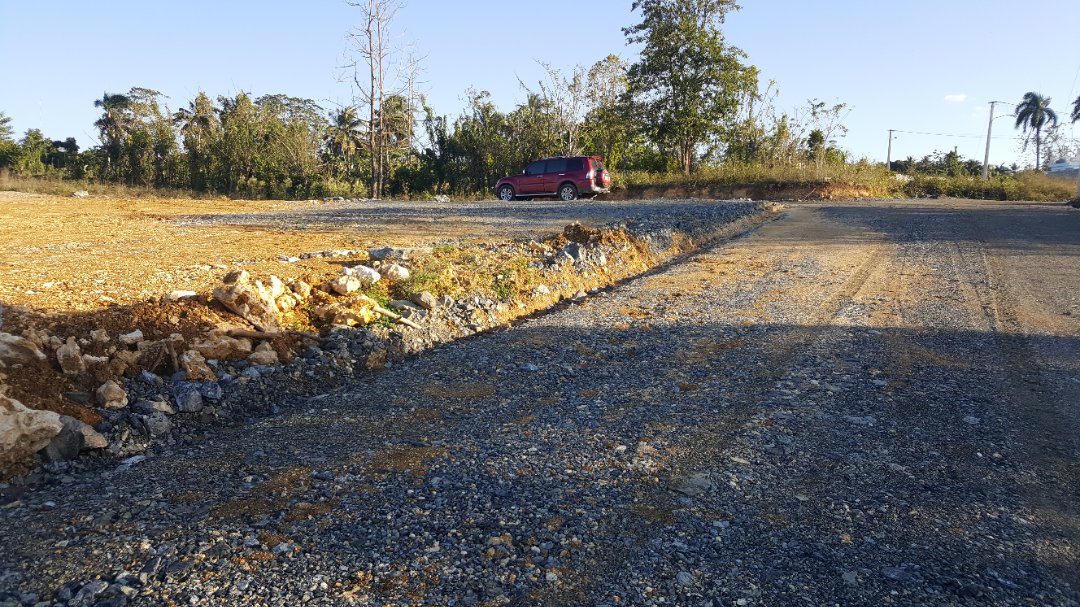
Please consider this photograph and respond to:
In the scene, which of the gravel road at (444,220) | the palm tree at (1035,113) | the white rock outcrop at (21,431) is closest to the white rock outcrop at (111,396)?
the white rock outcrop at (21,431)

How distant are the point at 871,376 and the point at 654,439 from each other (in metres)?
2.04

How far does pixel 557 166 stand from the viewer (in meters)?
24.0

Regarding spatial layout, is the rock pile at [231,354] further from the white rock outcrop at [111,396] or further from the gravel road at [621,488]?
the gravel road at [621,488]

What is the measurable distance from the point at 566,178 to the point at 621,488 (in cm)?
2120

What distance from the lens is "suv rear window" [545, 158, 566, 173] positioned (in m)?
24.0

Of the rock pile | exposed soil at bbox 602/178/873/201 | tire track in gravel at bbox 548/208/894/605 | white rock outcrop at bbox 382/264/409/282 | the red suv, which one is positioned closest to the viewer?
tire track in gravel at bbox 548/208/894/605

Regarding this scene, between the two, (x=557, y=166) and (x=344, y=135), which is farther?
(x=344, y=135)

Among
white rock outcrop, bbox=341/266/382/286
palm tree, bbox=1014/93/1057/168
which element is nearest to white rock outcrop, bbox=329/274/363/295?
white rock outcrop, bbox=341/266/382/286

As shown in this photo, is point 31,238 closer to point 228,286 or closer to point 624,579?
point 228,286

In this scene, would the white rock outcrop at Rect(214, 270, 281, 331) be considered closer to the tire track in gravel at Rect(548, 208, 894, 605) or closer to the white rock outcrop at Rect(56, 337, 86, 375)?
the white rock outcrop at Rect(56, 337, 86, 375)

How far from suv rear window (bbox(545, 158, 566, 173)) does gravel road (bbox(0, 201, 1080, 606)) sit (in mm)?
18485

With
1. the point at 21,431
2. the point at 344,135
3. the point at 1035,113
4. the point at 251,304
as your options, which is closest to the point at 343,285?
the point at 251,304

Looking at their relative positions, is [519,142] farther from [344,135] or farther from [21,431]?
[21,431]

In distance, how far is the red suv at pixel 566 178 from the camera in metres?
23.6
